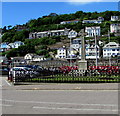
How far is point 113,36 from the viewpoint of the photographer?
16350 centimetres

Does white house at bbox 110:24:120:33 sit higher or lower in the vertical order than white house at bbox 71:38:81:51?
higher

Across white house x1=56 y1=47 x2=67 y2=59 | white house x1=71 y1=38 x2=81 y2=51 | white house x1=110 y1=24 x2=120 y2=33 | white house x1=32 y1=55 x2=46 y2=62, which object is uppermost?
white house x1=110 y1=24 x2=120 y2=33

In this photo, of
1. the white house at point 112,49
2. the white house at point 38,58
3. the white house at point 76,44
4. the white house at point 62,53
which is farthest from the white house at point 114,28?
the white house at point 38,58

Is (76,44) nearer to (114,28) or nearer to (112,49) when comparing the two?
(112,49)

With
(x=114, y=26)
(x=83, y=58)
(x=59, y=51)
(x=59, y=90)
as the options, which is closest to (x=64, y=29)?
(x=114, y=26)

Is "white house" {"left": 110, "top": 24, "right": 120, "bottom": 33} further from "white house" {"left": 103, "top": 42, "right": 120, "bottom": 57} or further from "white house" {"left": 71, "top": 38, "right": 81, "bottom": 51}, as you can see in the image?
"white house" {"left": 103, "top": 42, "right": 120, "bottom": 57}

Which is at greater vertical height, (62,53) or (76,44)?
(76,44)

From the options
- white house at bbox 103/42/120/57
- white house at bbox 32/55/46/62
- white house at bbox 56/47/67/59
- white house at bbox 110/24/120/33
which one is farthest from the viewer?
white house at bbox 110/24/120/33

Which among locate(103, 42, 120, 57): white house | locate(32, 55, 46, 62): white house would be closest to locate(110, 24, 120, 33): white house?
locate(103, 42, 120, 57): white house

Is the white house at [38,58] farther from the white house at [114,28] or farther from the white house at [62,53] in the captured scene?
the white house at [114,28]

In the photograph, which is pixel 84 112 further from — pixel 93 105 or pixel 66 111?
pixel 93 105

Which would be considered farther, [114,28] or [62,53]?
[114,28]

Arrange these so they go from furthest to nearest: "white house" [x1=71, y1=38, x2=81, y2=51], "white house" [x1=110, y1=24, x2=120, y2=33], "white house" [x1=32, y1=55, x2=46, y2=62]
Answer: "white house" [x1=110, y1=24, x2=120, y2=33]
"white house" [x1=71, y1=38, x2=81, y2=51]
"white house" [x1=32, y1=55, x2=46, y2=62]

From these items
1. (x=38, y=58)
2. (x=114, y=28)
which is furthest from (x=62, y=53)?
(x=114, y=28)
